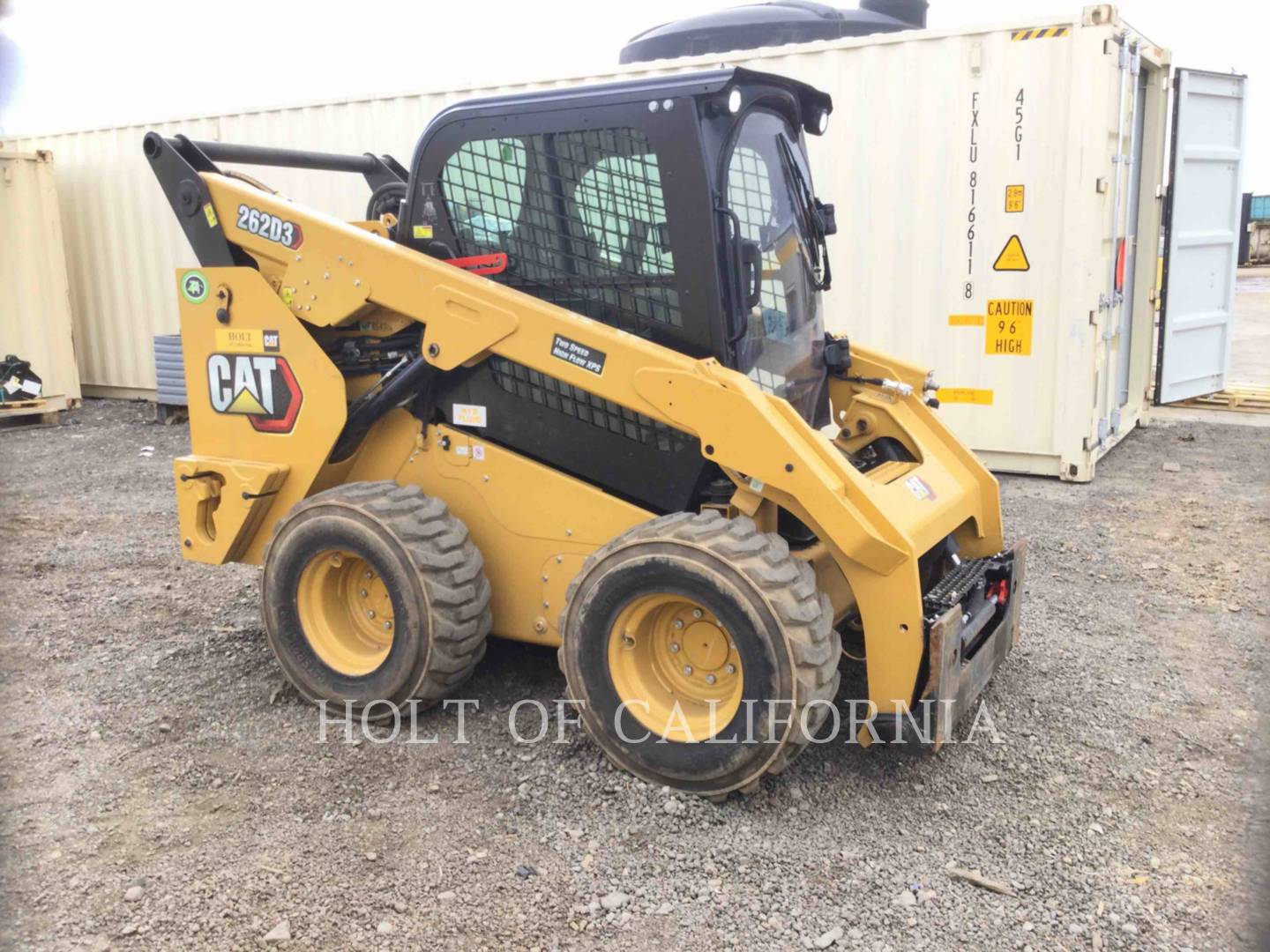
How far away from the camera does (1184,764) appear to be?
3.64 meters

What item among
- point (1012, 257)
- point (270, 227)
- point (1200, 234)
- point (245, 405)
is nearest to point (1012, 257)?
point (1012, 257)

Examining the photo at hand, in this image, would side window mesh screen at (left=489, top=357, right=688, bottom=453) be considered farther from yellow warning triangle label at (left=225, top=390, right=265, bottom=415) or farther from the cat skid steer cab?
yellow warning triangle label at (left=225, top=390, right=265, bottom=415)

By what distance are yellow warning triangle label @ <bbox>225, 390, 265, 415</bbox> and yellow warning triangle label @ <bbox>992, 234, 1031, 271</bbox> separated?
4.97 m

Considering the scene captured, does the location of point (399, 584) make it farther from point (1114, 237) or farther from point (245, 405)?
point (1114, 237)

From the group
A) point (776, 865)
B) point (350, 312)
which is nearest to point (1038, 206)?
point (350, 312)

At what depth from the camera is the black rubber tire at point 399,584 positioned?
374 centimetres

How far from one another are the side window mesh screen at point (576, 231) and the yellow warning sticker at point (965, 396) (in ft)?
13.9

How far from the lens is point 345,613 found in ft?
13.6

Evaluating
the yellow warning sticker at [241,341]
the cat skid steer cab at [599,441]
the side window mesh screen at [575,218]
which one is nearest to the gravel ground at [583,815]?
the cat skid steer cab at [599,441]

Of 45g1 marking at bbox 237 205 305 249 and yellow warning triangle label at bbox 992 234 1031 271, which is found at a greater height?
45g1 marking at bbox 237 205 305 249

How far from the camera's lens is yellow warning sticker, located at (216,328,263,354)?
418 cm

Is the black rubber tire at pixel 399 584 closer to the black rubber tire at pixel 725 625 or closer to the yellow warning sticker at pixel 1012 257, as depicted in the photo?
the black rubber tire at pixel 725 625

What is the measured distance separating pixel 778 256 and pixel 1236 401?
25.8 feet

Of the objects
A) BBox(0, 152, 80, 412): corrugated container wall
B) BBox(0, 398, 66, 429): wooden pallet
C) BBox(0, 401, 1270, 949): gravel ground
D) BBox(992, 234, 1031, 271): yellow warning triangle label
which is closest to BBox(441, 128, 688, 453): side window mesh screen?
BBox(0, 401, 1270, 949): gravel ground
